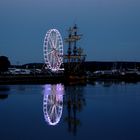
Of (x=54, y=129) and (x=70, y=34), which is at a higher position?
(x=70, y=34)

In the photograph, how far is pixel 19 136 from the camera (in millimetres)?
14711

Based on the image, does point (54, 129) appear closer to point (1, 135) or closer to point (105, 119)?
point (1, 135)

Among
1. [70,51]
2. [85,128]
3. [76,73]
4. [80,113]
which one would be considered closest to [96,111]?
[80,113]

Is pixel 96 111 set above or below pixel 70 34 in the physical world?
below

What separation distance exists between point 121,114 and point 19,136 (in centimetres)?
814

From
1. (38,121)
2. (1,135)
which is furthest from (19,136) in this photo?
(38,121)

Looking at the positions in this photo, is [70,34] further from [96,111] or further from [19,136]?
[19,136]

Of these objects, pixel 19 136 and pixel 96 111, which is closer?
pixel 19 136

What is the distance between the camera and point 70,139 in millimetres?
14242

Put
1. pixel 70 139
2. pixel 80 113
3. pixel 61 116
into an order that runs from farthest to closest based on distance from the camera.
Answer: pixel 80 113
pixel 61 116
pixel 70 139

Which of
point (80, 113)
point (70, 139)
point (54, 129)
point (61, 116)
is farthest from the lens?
point (80, 113)

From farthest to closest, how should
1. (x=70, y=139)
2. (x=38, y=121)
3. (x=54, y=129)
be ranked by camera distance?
(x=38, y=121), (x=54, y=129), (x=70, y=139)

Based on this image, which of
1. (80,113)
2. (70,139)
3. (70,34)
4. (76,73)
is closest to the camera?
(70,139)

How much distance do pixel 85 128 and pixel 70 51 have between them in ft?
222
